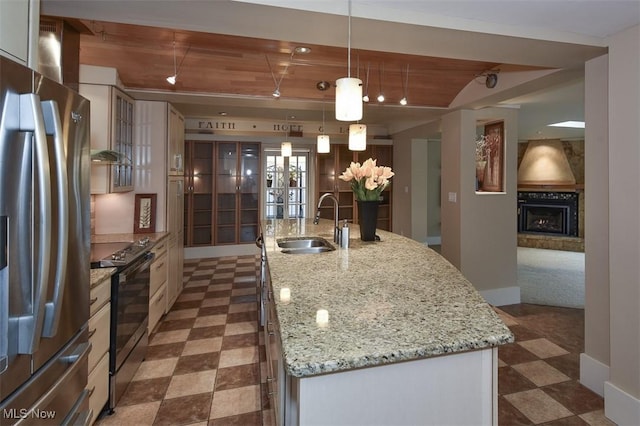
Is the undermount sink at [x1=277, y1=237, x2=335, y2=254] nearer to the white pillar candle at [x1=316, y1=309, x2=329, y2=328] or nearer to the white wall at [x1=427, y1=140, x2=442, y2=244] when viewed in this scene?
the white pillar candle at [x1=316, y1=309, x2=329, y2=328]

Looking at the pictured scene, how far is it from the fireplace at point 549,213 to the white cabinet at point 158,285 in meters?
7.80

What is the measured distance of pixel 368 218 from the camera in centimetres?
232

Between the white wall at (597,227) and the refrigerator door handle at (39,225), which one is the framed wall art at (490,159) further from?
the refrigerator door handle at (39,225)

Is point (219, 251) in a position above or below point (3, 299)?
below

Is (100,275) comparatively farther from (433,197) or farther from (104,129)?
(433,197)

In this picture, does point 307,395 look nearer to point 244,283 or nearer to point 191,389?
point 191,389

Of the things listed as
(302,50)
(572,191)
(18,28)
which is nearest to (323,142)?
(302,50)

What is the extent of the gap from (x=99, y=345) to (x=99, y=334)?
6 cm

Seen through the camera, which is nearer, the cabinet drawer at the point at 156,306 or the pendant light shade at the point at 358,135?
the pendant light shade at the point at 358,135

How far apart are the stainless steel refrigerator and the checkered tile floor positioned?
2.91 feet

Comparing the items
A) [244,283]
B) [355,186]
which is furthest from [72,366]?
[244,283]

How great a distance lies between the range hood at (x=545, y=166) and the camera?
7.22 metres

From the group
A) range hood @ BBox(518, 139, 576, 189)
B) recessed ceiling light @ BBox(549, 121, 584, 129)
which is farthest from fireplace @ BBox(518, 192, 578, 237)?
recessed ceiling light @ BBox(549, 121, 584, 129)

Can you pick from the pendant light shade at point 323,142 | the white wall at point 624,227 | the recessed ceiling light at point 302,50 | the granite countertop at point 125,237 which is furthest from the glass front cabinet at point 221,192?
the white wall at point 624,227
